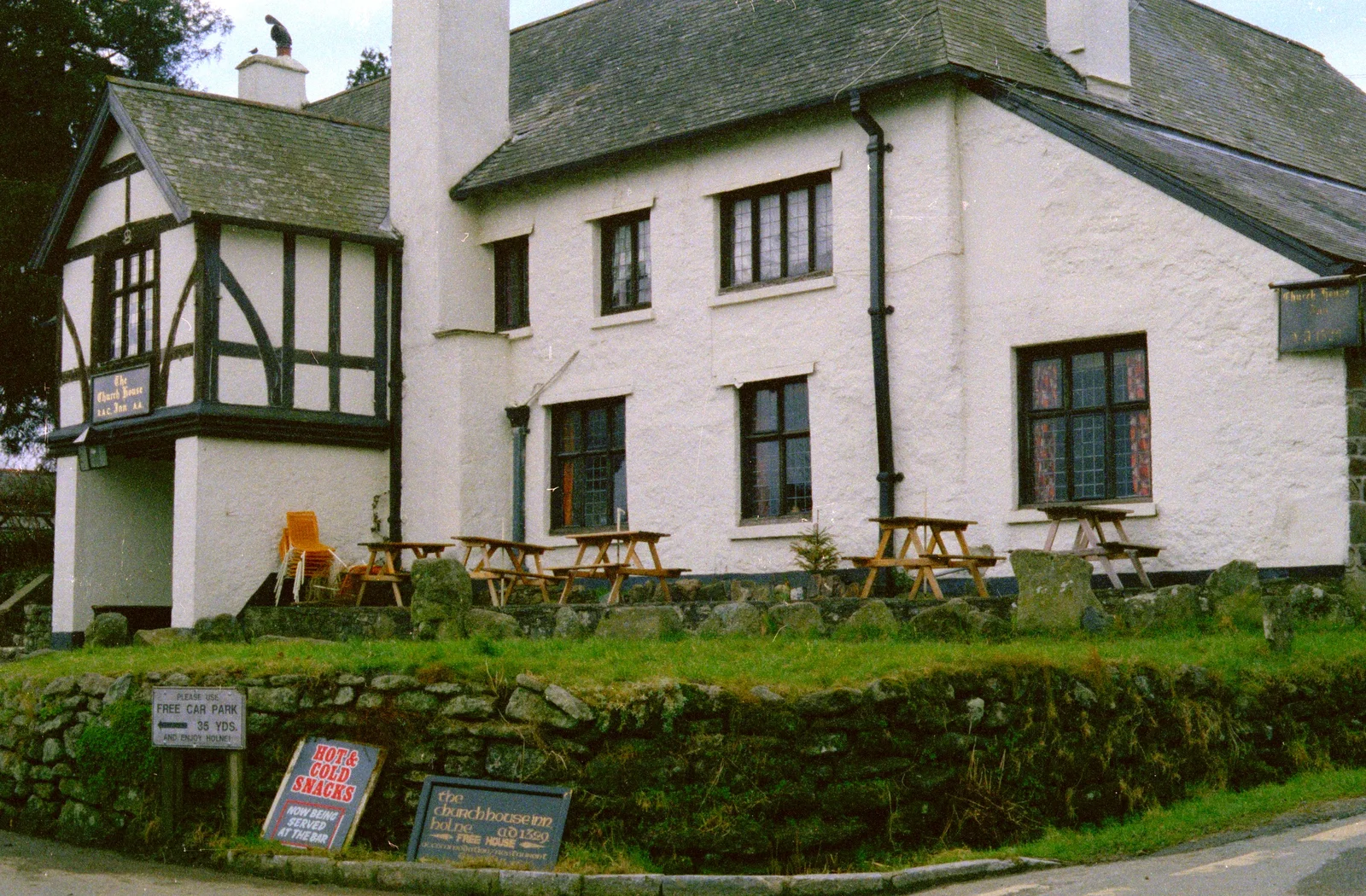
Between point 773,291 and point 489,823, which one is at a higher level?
point 773,291

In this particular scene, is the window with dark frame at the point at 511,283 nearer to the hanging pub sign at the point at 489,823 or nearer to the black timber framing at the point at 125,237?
the black timber framing at the point at 125,237

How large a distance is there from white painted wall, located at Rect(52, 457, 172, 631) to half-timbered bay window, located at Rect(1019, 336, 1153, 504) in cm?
1285

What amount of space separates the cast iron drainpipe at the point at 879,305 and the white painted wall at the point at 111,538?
11229mm

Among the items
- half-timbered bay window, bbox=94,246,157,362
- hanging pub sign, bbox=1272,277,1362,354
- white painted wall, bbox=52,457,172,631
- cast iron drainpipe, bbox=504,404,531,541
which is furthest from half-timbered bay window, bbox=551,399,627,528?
hanging pub sign, bbox=1272,277,1362,354

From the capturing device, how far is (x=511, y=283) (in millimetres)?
22875

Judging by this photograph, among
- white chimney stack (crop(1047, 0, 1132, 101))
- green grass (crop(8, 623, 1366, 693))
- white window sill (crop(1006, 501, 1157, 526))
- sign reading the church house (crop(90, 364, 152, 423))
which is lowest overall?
green grass (crop(8, 623, 1366, 693))

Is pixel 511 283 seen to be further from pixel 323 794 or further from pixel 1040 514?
pixel 323 794

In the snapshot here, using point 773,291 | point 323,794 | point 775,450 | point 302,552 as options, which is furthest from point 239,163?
point 323,794

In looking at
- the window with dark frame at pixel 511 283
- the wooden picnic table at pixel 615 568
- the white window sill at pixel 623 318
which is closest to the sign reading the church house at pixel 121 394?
the window with dark frame at pixel 511 283

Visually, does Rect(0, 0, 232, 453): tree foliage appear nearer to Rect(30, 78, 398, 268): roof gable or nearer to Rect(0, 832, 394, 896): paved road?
Rect(30, 78, 398, 268): roof gable

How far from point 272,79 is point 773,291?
1464 centimetres

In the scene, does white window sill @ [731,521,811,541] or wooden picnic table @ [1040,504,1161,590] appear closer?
wooden picnic table @ [1040,504,1161,590]

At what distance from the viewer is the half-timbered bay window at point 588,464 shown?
2131 cm

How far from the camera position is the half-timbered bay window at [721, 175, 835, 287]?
63.4 ft
